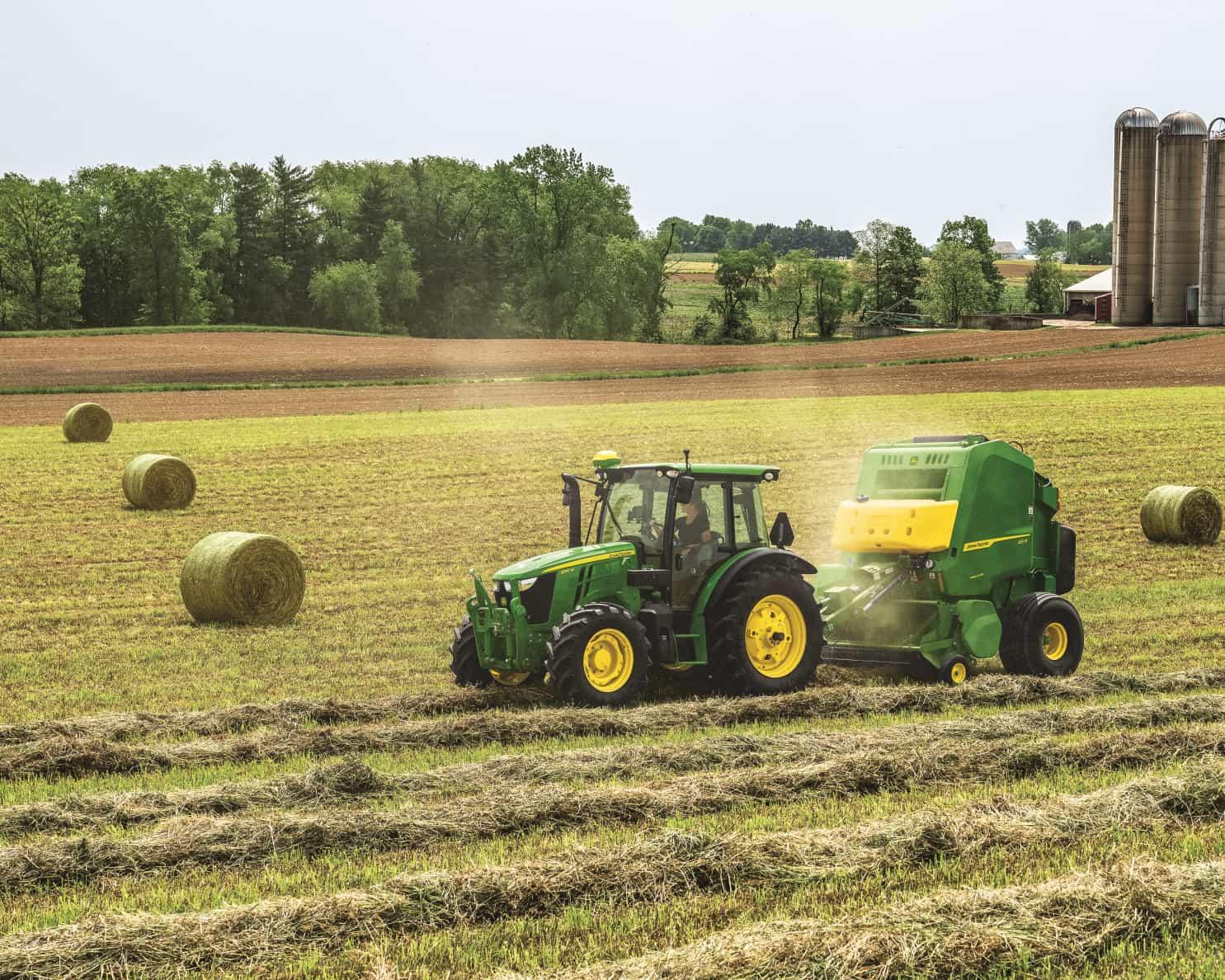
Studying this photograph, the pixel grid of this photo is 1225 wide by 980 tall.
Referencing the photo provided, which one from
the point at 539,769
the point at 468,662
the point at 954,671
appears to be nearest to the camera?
the point at 539,769

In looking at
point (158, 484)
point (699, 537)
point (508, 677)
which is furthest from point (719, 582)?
point (158, 484)

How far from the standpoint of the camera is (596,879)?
712 cm

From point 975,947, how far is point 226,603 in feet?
38.9

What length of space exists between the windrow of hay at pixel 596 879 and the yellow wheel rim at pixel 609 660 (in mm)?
3984

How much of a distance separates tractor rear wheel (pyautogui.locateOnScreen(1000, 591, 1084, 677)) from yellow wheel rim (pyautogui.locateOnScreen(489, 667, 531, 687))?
4.56m

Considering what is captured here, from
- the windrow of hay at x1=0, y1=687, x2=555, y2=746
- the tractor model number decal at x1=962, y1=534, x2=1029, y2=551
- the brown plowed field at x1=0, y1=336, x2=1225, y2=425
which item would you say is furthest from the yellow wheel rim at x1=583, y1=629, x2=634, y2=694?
the brown plowed field at x1=0, y1=336, x2=1225, y2=425

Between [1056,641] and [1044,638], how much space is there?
0.79 feet

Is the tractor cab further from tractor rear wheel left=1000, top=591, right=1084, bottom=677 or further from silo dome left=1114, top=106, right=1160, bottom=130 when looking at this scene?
silo dome left=1114, top=106, right=1160, bottom=130

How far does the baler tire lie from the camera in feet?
41.2

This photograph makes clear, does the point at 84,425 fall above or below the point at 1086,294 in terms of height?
below

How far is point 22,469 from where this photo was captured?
2997 centimetres

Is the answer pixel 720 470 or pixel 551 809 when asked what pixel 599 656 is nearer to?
pixel 720 470

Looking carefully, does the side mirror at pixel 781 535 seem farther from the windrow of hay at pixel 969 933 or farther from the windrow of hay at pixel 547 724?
the windrow of hay at pixel 969 933

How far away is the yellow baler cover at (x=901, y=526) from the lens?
1349 centimetres
